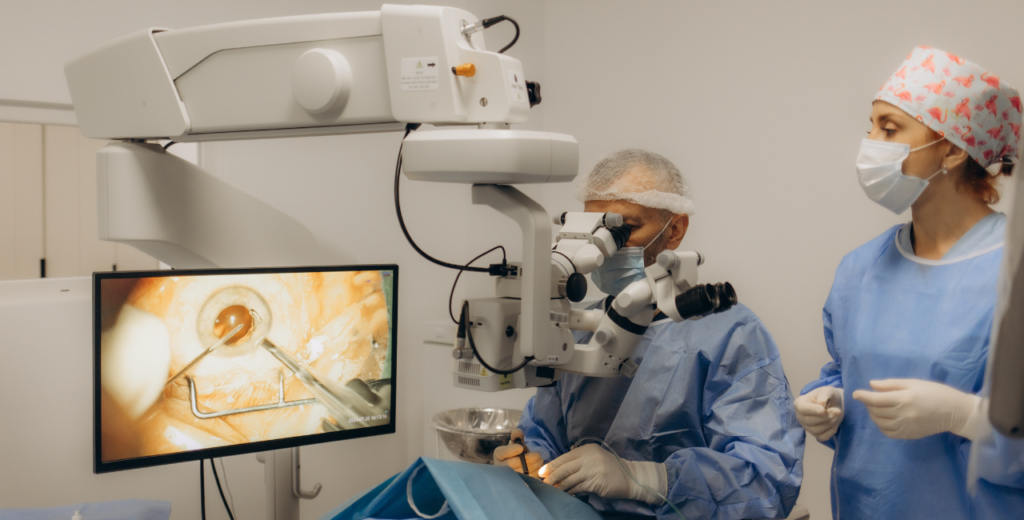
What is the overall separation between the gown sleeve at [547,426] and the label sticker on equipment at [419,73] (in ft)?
2.74

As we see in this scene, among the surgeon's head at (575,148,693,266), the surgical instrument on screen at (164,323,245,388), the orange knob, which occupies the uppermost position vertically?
the orange knob

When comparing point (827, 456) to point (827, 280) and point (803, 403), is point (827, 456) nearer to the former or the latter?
point (827, 280)

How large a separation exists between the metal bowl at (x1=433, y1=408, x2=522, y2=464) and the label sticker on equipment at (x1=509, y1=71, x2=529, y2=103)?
0.91 metres

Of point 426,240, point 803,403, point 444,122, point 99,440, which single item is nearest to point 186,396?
point 99,440

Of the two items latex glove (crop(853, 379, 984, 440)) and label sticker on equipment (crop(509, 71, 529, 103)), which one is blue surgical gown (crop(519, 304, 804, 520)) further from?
label sticker on equipment (crop(509, 71, 529, 103))

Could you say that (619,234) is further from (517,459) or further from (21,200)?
(21,200)

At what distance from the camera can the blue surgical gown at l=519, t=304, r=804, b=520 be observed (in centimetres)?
119

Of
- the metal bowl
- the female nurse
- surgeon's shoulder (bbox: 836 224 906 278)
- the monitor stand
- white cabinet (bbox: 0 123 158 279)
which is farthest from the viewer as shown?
white cabinet (bbox: 0 123 158 279)

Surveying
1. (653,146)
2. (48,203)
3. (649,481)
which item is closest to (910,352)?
(649,481)

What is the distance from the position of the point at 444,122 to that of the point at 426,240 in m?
1.50

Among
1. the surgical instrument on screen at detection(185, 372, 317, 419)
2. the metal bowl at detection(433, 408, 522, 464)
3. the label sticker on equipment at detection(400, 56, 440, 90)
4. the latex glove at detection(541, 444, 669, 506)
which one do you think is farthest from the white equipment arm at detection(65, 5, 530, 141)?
the metal bowl at detection(433, 408, 522, 464)

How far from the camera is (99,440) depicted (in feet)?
3.62

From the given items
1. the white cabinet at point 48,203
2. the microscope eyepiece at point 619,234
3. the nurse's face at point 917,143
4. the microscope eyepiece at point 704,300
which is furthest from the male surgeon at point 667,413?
the white cabinet at point 48,203

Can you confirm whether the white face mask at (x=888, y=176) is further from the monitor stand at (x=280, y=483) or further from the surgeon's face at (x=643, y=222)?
the monitor stand at (x=280, y=483)
